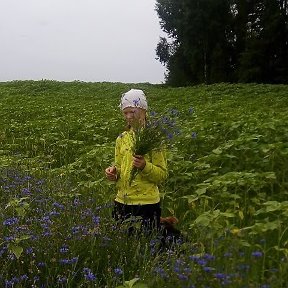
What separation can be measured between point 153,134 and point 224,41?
3906cm

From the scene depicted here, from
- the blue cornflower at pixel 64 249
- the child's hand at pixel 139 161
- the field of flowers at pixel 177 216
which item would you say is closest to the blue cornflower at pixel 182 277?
the field of flowers at pixel 177 216

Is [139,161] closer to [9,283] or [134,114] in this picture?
[134,114]

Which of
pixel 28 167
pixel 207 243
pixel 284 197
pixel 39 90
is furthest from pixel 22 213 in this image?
pixel 39 90

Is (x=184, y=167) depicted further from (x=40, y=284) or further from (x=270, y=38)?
(x=270, y=38)

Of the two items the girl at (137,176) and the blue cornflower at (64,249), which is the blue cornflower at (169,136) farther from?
the blue cornflower at (64,249)

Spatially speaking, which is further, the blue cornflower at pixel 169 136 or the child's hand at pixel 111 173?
the child's hand at pixel 111 173

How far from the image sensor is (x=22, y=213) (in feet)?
11.6

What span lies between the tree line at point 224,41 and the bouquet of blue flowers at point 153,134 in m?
31.6

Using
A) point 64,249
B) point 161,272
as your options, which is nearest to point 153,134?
point 64,249

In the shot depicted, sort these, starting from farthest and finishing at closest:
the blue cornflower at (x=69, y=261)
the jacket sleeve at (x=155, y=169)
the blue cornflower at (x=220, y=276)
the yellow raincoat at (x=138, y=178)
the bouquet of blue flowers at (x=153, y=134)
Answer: the yellow raincoat at (x=138, y=178), the jacket sleeve at (x=155, y=169), the bouquet of blue flowers at (x=153, y=134), the blue cornflower at (x=69, y=261), the blue cornflower at (x=220, y=276)

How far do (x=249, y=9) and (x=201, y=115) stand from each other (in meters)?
29.7

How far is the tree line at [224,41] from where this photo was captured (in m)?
35.0

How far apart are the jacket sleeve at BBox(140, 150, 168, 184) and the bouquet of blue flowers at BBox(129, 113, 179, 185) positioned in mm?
157

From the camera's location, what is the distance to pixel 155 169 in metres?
4.12
